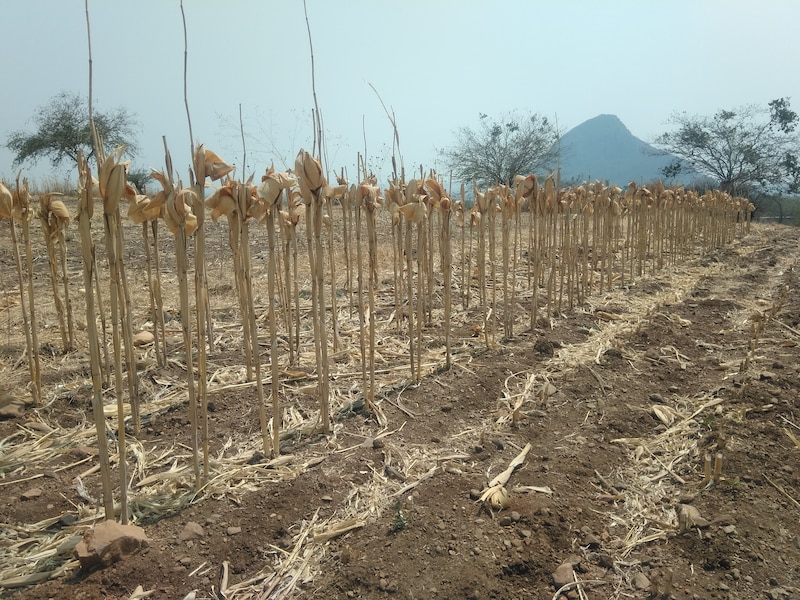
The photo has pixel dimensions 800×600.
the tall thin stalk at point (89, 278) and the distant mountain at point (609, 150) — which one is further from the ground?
the distant mountain at point (609, 150)

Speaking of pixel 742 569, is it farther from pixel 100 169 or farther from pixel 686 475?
pixel 100 169

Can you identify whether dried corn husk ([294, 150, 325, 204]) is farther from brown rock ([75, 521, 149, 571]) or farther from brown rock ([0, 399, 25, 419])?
brown rock ([0, 399, 25, 419])

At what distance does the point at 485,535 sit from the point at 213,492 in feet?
4.25

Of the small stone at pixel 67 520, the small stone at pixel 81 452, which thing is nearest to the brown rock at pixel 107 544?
the small stone at pixel 67 520

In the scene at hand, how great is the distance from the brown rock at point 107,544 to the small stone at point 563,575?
1.63 meters

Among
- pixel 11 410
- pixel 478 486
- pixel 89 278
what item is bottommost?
pixel 478 486

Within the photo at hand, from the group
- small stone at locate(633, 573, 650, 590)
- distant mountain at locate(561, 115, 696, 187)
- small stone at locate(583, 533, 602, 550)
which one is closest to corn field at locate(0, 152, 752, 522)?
small stone at locate(583, 533, 602, 550)

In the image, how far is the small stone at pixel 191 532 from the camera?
86.3 inches

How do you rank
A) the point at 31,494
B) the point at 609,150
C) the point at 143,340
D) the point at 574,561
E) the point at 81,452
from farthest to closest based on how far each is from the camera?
1. the point at 609,150
2. the point at 143,340
3. the point at 81,452
4. the point at 31,494
5. the point at 574,561

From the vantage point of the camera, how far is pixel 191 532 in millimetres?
2217

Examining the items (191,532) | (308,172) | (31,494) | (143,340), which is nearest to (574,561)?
(191,532)

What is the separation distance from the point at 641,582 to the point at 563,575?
301mm

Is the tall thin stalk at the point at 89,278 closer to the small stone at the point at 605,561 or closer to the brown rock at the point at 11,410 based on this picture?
the brown rock at the point at 11,410

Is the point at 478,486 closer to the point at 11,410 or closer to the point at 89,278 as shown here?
the point at 89,278
